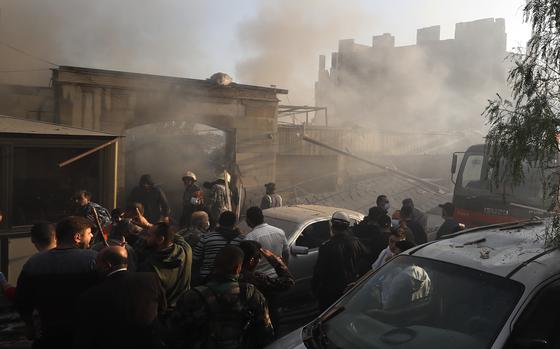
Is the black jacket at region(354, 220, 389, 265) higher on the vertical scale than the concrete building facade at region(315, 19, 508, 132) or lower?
lower

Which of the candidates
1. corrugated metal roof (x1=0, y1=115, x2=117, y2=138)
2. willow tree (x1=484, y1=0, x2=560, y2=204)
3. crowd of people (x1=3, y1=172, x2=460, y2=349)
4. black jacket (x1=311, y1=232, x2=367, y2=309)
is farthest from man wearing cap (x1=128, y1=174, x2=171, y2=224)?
A: willow tree (x1=484, y1=0, x2=560, y2=204)

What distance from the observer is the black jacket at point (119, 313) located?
235 centimetres

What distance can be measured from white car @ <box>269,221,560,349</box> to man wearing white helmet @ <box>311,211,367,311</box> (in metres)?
1.19

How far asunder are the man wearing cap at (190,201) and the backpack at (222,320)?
14.7 ft

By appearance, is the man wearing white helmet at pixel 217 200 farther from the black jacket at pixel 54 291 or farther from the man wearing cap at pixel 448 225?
the black jacket at pixel 54 291

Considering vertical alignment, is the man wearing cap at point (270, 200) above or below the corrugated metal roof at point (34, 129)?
below

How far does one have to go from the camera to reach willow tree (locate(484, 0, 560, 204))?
9.02 feet

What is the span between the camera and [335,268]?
4.02 m

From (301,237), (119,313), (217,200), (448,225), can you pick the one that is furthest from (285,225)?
(119,313)

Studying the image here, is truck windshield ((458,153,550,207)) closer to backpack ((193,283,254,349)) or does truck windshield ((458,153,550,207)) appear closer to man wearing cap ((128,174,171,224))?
man wearing cap ((128,174,171,224))

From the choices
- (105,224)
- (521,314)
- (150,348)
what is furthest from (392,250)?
(105,224)

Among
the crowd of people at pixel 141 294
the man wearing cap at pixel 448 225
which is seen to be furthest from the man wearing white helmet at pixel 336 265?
the man wearing cap at pixel 448 225

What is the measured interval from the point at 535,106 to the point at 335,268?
6.79ft

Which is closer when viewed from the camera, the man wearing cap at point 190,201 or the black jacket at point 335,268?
the black jacket at point 335,268
